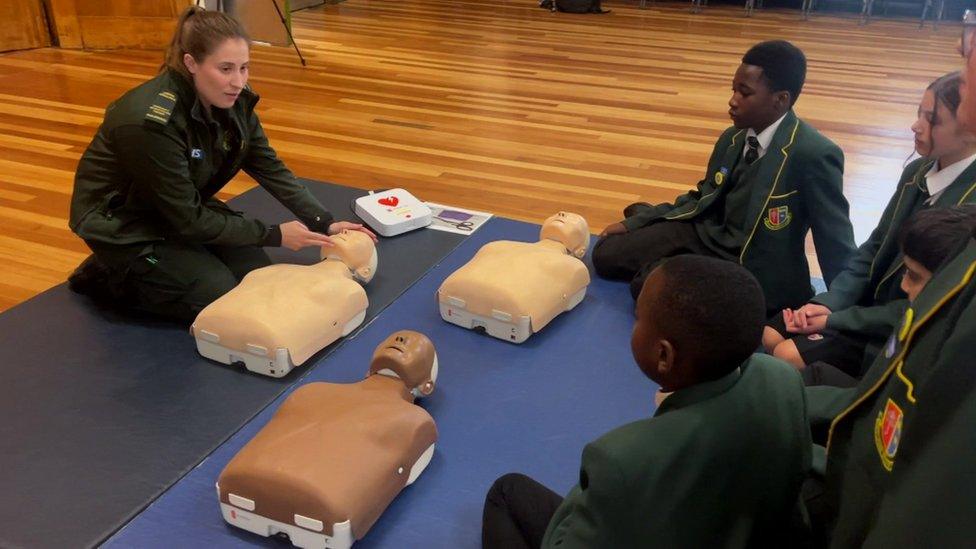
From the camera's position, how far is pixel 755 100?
2.22m

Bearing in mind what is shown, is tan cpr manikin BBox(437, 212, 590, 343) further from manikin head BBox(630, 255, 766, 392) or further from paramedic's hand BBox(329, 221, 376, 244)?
manikin head BBox(630, 255, 766, 392)

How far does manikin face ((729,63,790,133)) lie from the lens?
2.19 metres

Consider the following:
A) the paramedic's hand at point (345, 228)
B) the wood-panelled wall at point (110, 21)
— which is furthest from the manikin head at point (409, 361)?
the wood-panelled wall at point (110, 21)

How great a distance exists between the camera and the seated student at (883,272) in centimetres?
182

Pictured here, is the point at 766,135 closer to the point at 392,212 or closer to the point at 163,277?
the point at 392,212

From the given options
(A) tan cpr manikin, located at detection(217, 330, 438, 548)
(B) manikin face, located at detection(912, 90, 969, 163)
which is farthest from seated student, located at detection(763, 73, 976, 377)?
(A) tan cpr manikin, located at detection(217, 330, 438, 548)

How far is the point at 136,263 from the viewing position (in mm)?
2318

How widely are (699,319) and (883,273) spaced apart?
48.8 inches

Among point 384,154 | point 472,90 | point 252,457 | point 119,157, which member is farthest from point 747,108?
point 472,90

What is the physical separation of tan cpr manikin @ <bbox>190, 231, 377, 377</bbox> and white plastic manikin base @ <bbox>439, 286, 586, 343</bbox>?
10.4 inches

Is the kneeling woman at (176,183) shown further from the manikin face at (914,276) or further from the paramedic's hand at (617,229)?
the manikin face at (914,276)

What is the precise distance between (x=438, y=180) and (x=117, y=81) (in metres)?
2.94

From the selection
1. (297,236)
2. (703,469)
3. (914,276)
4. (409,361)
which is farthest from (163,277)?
(914,276)

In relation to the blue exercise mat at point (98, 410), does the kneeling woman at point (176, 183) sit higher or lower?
higher
